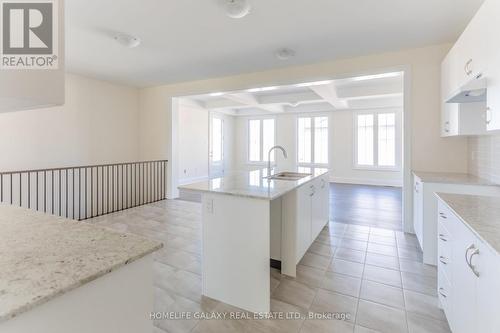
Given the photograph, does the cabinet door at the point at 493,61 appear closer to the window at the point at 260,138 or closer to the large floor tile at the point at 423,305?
the large floor tile at the point at 423,305

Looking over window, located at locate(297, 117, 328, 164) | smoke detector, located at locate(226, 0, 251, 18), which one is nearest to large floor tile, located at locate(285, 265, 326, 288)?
smoke detector, located at locate(226, 0, 251, 18)

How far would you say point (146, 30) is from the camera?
119 inches

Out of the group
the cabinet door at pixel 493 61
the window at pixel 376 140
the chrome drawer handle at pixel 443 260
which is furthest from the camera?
the window at pixel 376 140

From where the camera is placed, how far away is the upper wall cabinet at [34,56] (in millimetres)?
771

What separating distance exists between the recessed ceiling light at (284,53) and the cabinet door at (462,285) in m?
3.00

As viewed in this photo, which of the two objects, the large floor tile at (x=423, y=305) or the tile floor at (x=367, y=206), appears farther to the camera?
the tile floor at (x=367, y=206)

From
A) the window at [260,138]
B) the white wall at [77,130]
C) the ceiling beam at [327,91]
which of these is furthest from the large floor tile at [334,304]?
the window at [260,138]

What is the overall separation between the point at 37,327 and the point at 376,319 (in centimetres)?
202

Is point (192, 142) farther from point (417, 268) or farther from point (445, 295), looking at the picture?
point (445, 295)

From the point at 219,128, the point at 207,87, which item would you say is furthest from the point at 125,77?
the point at 219,128

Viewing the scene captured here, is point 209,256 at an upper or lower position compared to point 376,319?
upper

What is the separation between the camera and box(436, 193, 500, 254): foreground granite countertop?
3.49ft

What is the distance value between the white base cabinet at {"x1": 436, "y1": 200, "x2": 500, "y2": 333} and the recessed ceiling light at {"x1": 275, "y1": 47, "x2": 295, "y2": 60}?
275 cm

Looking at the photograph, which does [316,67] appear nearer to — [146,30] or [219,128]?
[146,30]
